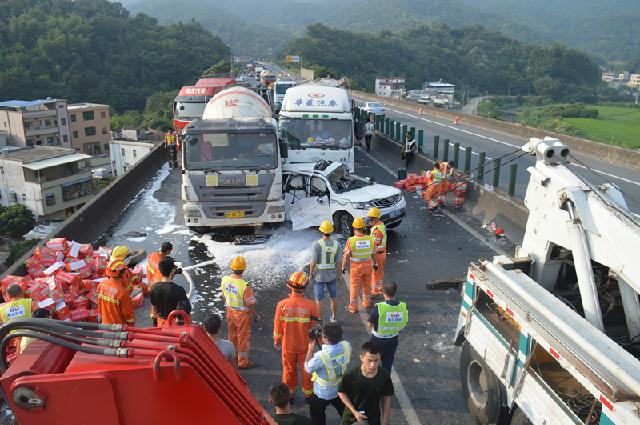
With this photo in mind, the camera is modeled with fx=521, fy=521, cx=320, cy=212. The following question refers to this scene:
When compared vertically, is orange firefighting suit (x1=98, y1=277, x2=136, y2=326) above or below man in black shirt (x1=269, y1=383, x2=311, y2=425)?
below

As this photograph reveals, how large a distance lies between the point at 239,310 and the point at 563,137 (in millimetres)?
22286

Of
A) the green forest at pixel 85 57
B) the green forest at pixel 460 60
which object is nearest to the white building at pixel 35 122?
the green forest at pixel 85 57

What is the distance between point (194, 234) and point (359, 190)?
406 cm

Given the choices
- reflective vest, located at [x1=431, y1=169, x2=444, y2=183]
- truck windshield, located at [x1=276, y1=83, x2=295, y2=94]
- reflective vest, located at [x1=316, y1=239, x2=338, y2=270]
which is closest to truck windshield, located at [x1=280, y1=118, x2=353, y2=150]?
reflective vest, located at [x1=431, y1=169, x2=444, y2=183]

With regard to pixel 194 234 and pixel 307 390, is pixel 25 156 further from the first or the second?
pixel 307 390

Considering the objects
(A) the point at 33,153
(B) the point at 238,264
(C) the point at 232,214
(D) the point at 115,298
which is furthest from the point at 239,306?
(A) the point at 33,153

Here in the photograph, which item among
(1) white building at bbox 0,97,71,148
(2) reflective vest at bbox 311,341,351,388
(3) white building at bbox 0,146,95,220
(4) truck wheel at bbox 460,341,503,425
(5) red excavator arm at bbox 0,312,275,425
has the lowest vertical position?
(3) white building at bbox 0,146,95,220

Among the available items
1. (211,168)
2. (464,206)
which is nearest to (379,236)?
(211,168)

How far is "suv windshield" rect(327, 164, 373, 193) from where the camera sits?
40.6 feet

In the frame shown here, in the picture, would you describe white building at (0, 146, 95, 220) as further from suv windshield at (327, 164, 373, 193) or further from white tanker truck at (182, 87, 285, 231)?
suv windshield at (327, 164, 373, 193)

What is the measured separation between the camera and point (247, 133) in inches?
461

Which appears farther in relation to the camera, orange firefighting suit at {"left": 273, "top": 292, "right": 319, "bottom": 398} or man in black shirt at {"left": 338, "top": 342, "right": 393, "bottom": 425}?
orange firefighting suit at {"left": 273, "top": 292, "right": 319, "bottom": 398}

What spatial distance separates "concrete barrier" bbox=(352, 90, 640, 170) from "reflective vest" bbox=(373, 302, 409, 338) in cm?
1800

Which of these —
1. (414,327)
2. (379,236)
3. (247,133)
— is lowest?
(414,327)
